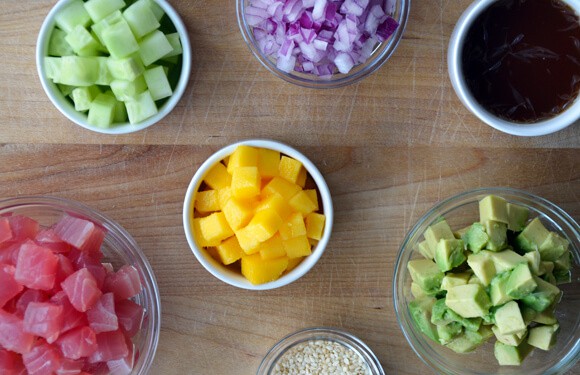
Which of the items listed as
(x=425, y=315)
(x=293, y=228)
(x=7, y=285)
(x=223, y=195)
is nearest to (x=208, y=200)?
(x=223, y=195)

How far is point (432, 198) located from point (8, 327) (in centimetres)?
122

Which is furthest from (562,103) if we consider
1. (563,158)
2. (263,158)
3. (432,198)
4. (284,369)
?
(284,369)

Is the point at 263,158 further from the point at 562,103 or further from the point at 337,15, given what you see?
the point at 562,103

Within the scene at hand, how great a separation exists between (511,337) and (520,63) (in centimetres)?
74

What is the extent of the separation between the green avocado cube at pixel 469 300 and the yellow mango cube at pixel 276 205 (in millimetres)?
490

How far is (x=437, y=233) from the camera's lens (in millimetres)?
1900

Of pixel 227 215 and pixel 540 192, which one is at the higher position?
pixel 227 215

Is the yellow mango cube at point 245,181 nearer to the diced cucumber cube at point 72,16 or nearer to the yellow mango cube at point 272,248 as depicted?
the yellow mango cube at point 272,248

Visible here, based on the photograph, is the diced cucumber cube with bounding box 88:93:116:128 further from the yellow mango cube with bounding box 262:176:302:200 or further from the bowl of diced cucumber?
the yellow mango cube with bounding box 262:176:302:200

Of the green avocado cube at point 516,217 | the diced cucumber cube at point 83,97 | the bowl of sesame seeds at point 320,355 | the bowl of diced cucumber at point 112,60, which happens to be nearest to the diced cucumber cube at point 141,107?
the bowl of diced cucumber at point 112,60

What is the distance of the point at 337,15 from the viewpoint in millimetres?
1864

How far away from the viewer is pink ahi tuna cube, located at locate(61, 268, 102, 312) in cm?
175

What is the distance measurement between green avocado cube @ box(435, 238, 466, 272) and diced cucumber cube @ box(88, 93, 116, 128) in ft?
3.15

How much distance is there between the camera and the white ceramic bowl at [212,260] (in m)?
1.98
